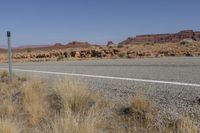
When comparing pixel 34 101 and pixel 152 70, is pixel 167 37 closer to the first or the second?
pixel 152 70

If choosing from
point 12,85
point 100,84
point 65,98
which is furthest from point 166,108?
point 12,85

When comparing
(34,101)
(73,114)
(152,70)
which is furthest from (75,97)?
(152,70)

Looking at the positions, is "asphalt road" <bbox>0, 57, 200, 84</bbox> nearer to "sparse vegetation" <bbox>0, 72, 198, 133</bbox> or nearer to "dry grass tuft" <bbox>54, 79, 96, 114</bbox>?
"dry grass tuft" <bbox>54, 79, 96, 114</bbox>

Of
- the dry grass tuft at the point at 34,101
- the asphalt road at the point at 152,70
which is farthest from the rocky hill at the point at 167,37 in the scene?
the dry grass tuft at the point at 34,101

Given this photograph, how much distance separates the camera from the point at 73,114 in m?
6.37

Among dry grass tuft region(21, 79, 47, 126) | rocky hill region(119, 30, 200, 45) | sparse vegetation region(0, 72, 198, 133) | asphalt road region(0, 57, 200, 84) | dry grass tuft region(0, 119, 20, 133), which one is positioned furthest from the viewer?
rocky hill region(119, 30, 200, 45)

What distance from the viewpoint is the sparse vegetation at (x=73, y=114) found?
5359 millimetres

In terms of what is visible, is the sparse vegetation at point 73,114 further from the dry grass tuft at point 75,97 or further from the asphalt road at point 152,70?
the asphalt road at point 152,70

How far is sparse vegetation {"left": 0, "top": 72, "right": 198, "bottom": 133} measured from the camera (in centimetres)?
536

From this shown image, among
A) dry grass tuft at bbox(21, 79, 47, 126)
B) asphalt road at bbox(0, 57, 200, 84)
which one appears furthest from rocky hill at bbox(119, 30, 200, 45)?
dry grass tuft at bbox(21, 79, 47, 126)

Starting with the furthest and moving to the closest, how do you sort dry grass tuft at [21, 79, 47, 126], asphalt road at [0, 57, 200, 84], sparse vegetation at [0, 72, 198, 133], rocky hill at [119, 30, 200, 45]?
rocky hill at [119, 30, 200, 45] → asphalt road at [0, 57, 200, 84] → dry grass tuft at [21, 79, 47, 126] → sparse vegetation at [0, 72, 198, 133]

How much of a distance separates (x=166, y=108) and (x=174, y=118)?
22.9 inches

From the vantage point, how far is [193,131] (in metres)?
4.81

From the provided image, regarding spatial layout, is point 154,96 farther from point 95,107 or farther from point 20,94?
point 20,94
